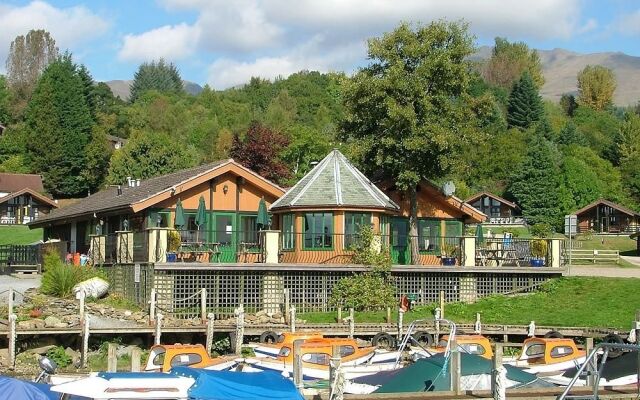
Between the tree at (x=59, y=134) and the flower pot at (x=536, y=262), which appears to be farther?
the tree at (x=59, y=134)

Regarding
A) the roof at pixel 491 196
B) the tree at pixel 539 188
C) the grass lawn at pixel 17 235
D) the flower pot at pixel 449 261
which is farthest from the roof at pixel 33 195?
the flower pot at pixel 449 261

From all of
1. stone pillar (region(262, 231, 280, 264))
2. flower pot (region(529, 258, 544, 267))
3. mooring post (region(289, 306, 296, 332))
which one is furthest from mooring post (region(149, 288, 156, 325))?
flower pot (region(529, 258, 544, 267))

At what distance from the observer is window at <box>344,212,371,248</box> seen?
137 feet

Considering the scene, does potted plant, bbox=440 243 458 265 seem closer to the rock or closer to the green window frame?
the green window frame

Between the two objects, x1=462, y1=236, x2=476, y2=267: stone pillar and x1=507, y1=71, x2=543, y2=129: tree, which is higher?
x1=507, y1=71, x2=543, y2=129: tree

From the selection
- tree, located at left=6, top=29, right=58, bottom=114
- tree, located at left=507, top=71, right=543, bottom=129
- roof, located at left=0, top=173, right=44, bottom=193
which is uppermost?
tree, located at left=6, top=29, right=58, bottom=114

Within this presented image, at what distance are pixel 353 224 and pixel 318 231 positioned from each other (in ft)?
4.94

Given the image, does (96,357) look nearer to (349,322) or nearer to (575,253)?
(349,322)

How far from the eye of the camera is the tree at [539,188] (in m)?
102

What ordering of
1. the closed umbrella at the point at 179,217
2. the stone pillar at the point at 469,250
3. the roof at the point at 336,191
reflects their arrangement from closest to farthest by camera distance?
the closed umbrella at the point at 179,217 → the roof at the point at 336,191 → the stone pillar at the point at 469,250

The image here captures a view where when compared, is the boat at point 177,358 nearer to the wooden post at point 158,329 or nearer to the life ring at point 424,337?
the wooden post at point 158,329

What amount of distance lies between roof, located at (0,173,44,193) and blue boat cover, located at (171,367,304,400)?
79.8 meters

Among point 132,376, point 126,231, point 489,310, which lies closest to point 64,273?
point 126,231

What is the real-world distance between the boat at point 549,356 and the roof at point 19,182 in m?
73.3
